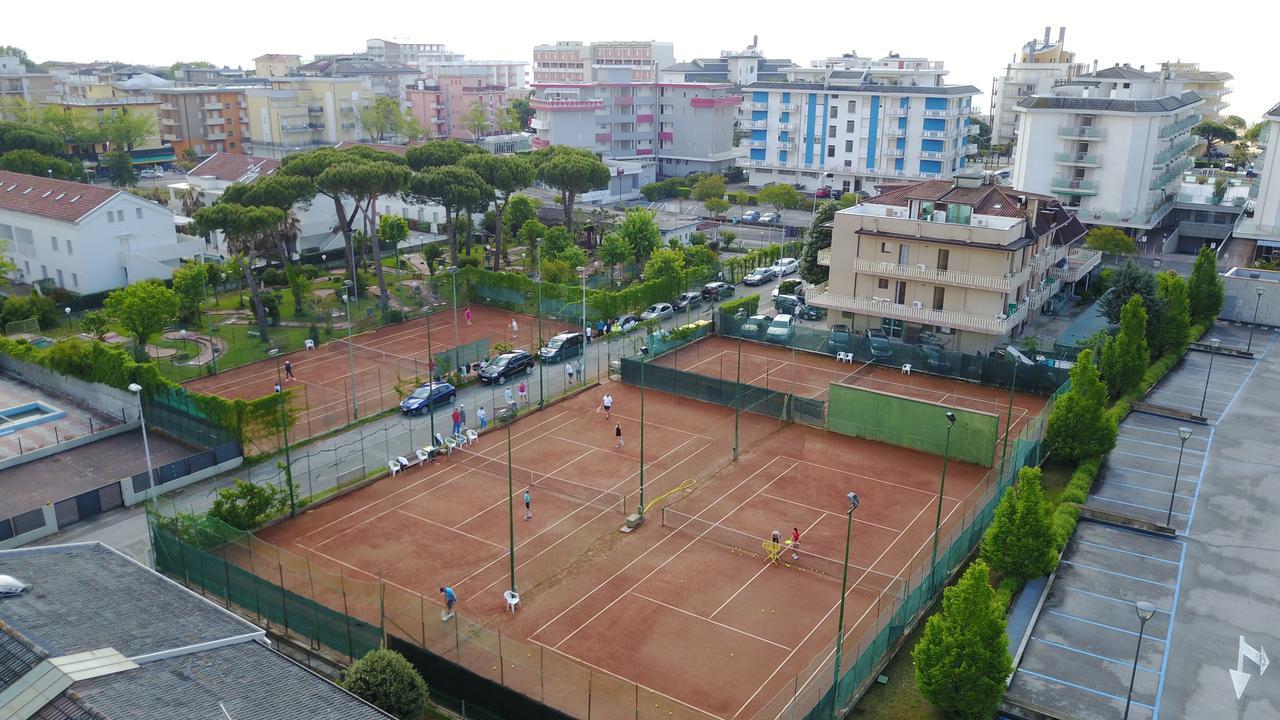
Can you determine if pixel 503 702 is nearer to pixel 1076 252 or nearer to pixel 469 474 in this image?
pixel 469 474

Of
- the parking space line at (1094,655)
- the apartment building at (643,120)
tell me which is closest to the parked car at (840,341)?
the parking space line at (1094,655)

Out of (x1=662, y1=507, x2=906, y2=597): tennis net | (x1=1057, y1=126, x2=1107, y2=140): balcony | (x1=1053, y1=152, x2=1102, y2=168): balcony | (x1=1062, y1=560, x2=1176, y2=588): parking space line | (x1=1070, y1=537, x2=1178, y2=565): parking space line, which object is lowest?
(x1=662, y1=507, x2=906, y2=597): tennis net

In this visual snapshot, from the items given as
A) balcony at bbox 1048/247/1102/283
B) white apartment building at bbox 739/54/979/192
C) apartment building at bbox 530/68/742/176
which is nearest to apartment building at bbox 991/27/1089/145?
white apartment building at bbox 739/54/979/192

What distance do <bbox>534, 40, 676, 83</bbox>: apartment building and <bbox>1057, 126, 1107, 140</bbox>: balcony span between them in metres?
53.4

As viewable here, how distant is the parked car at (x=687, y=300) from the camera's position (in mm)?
58500

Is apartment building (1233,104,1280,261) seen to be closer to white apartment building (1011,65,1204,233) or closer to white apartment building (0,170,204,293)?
white apartment building (1011,65,1204,233)

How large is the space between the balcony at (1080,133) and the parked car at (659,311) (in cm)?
3524

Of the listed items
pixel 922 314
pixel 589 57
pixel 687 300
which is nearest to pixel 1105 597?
pixel 922 314

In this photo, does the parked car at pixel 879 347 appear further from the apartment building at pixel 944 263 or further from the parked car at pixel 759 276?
the parked car at pixel 759 276

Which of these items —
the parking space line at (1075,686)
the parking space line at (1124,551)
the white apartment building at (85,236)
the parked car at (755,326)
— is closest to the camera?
the parking space line at (1075,686)

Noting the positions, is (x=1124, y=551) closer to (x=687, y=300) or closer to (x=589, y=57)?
(x=687, y=300)

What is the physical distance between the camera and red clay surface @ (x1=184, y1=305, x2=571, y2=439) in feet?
139

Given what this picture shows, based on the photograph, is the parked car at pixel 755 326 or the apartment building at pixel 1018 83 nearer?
the parked car at pixel 755 326

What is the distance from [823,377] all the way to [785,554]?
1857 cm
